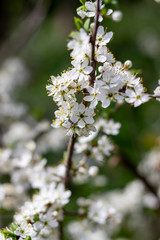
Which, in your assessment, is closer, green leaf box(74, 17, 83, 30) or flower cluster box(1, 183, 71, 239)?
flower cluster box(1, 183, 71, 239)

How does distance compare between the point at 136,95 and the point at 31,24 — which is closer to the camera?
the point at 136,95

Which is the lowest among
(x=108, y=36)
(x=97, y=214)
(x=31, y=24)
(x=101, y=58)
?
(x=97, y=214)

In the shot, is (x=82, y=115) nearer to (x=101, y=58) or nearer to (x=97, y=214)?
(x=101, y=58)

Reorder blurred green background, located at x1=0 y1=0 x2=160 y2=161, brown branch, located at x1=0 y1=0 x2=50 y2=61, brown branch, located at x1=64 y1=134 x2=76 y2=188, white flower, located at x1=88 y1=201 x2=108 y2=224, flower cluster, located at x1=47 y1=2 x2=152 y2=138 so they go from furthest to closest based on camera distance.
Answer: brown branch, located at x1=0 y1=0 x2=50 y2=61 < blurred green background, located at x1=0 y1=0 x2=160 y2=161 < white flower, located at x1=88 y1=201 x2=108 y2=224 < brown branch, located at x1=64 y1=134 x2=76 y2=188 < flower cluster, located at x1=47 y1=2 x2=152 y2=138

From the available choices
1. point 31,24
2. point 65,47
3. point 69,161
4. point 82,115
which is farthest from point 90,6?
point 65,47

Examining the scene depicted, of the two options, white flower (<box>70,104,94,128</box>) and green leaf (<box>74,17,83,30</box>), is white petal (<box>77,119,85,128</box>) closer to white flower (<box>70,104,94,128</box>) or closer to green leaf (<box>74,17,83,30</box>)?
white flower (<box>70,104,94,128</box>)

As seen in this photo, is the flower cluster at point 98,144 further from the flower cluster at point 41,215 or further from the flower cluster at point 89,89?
the flower cluster at point 89,89

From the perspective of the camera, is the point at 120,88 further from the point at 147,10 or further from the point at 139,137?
the point at 147,10

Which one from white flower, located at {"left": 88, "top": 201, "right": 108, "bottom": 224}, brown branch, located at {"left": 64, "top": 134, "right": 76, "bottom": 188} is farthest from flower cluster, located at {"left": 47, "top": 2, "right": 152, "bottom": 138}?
white flower, located at {"left": 88, "top": 201, "right": 108, "bottom": 224}

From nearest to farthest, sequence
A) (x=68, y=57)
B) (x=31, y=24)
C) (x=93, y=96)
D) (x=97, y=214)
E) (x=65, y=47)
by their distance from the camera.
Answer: (x=93, y=96) → (x=97, y=214) → (x=31, y=24) → (x=68, y=57) → (x=65, y=47)

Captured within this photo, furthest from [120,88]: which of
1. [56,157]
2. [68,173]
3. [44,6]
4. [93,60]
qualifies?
[44,6]
